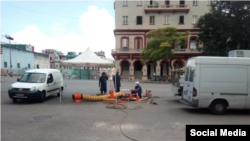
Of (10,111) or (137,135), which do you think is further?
(10,111)

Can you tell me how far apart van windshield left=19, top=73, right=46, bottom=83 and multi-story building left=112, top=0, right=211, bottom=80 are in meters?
28.1

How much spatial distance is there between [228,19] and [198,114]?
24.0 meters

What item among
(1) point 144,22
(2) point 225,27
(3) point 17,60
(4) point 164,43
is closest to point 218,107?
(4) point 164,43

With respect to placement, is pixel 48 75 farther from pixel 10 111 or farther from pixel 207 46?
pixel 207 46

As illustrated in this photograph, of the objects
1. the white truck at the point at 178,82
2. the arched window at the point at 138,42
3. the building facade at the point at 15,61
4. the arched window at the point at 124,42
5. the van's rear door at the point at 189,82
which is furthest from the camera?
the building facade at the point at 15,61

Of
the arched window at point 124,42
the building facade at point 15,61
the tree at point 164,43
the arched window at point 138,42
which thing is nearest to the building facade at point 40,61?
the building facade at point 15,61

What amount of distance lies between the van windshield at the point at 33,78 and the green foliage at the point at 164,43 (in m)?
21.8

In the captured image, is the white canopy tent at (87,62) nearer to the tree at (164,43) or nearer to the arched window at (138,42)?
the tree at (164,43)

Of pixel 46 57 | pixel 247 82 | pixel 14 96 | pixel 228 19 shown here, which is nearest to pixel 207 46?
pixel 228 19

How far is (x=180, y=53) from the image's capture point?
125ft

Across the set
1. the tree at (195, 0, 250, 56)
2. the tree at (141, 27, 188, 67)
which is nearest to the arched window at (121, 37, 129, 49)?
the tree at (141, 27, 188, 67)

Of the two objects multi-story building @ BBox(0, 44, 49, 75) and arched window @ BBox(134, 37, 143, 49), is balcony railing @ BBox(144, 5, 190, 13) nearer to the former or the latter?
arched window @ BBox(134, 37, 143, 49)

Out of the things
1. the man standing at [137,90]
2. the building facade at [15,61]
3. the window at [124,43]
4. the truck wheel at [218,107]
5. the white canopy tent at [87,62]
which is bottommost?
the truck wheel at [218,107]

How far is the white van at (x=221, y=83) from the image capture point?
315 inches
